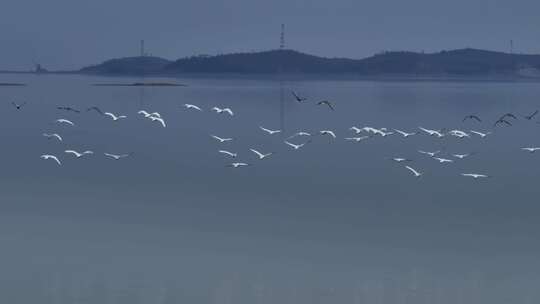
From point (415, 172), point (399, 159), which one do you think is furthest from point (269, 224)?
point (399, 159)

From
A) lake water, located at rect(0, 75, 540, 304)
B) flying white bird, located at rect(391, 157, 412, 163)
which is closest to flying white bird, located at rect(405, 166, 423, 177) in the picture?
lake water, located at rect(0, 75, 540, 304)

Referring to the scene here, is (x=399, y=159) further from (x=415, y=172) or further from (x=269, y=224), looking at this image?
(x=269, y=224)

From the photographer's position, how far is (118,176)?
32.9 meters

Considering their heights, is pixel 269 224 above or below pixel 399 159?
below

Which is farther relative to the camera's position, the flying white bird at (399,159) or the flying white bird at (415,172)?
the flying white bird at (399,159)

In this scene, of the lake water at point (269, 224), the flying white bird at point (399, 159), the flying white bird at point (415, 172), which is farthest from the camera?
the flying white bird at point (399, 159)

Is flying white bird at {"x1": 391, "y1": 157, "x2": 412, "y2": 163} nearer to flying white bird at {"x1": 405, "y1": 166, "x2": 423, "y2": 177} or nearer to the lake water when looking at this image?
the lake water

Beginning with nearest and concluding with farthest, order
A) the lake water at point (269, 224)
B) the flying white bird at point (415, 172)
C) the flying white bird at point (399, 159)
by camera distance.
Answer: the lake water at point (269, 224) → the flying white bird at point (415, 172) → the flying white bird at point (399, 159)

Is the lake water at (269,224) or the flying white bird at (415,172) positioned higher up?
the flying white bird at (415,172)

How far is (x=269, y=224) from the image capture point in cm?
2464

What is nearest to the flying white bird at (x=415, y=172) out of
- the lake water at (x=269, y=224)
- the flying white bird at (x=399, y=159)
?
the lake water at (x=269, y=224)

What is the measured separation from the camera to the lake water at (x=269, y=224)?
63.1ft

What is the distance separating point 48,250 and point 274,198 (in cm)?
822

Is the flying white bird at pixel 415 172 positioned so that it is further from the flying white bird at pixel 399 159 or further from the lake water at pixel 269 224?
the flying white bird at pixel 399 159
